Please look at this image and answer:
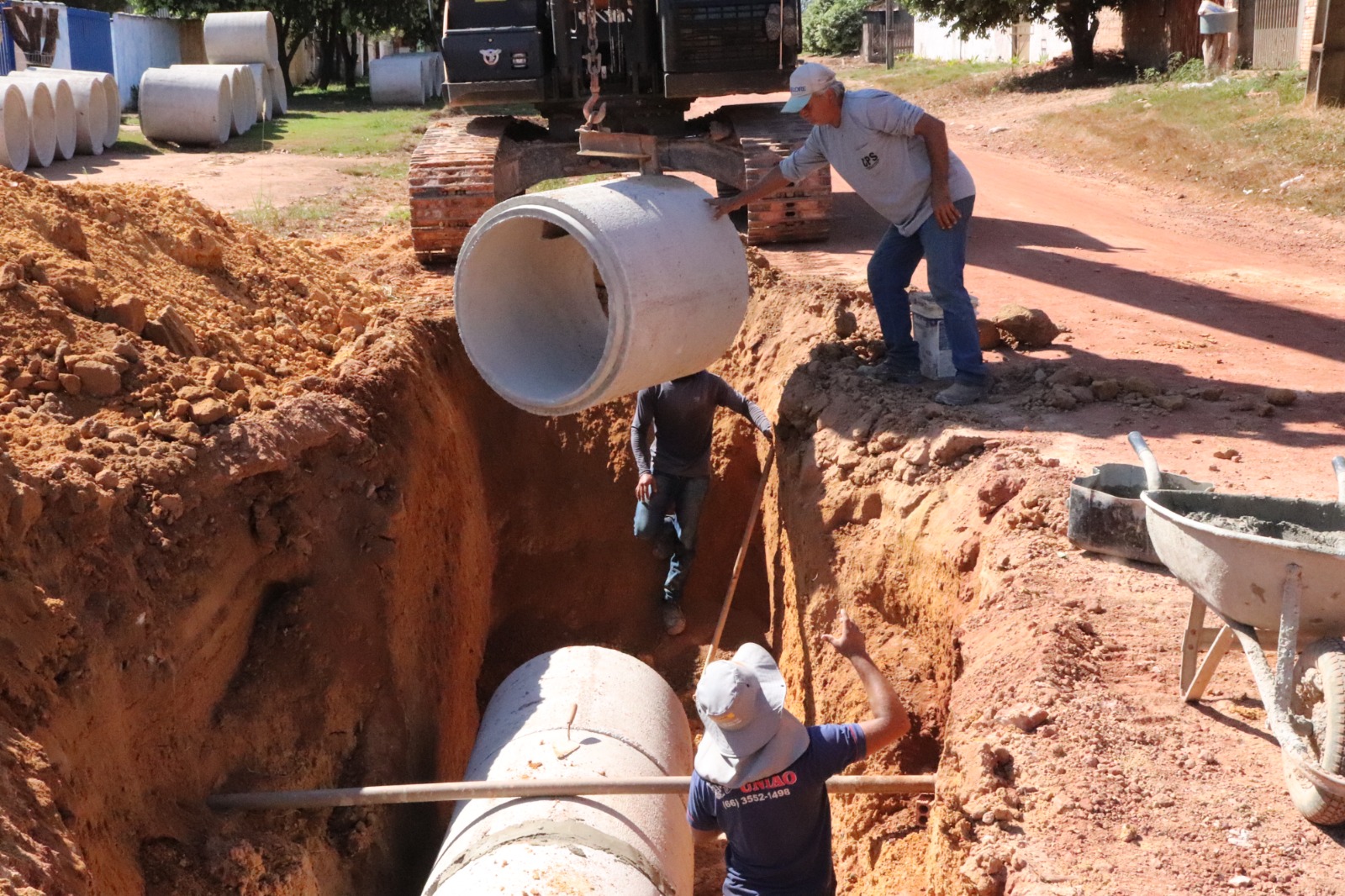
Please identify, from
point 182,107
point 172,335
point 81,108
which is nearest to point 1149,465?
point 172,335

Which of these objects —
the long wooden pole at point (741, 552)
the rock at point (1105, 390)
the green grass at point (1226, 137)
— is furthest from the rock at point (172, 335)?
the green grass at point (1226, 137)

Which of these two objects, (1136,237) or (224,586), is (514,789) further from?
(1136,237)

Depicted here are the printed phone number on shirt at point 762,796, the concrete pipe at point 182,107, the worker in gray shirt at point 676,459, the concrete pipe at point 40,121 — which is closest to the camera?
the printed phone number on shirt at point 762,796

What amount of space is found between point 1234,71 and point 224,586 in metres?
20.3

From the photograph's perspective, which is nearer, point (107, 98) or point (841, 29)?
point (107, 98)

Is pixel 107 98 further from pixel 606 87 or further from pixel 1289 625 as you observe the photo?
pixel 1289 625

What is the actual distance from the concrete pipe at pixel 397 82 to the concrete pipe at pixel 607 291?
85.4 feet

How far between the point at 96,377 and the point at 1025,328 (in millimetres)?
5435

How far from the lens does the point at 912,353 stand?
739 centimetres

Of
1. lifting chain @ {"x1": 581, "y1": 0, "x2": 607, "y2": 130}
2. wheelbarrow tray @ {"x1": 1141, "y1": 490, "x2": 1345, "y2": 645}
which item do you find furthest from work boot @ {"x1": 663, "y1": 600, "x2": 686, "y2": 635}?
wheelbarrow tray @ {"x1": 1141, "y1": 490, "x2": 1345, "y2": 645}

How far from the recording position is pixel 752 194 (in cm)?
669

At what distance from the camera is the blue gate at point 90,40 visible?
25188mm

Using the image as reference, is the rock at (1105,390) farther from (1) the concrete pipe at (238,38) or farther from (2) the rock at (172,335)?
(1) the concrete pipe at (238,38)

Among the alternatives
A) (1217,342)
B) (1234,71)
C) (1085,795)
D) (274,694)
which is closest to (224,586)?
(274,694)
